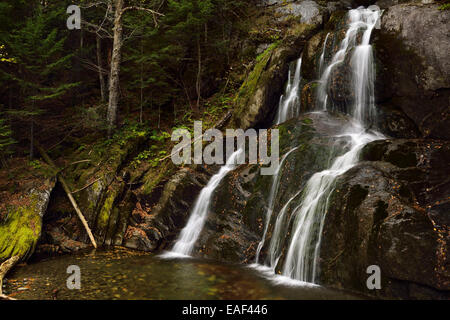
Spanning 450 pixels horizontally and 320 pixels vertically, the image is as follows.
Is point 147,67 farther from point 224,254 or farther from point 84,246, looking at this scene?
point 224,254

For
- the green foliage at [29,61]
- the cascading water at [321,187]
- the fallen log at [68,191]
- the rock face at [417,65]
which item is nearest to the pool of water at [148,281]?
the cascading water at [321,187]

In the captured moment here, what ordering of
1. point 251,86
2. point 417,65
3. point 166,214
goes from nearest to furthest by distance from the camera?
point 417,65, point 166,214, point 251,86

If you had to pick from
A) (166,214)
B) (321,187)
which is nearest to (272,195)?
(321,187)

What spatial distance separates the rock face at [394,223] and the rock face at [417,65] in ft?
6.66

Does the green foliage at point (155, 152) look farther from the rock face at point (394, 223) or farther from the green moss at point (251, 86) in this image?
the rock face at point (394, 223)

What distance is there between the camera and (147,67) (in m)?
13.2

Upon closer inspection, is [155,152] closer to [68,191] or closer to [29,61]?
[68,191]

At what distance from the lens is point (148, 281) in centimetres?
592

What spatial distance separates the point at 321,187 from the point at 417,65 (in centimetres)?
432

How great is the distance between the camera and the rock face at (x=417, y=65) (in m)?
7.13

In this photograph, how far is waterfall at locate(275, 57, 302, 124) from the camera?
399 inches

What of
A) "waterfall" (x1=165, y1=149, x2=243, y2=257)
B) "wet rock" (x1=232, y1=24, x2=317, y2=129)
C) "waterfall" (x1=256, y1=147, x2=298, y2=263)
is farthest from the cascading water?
"waterfall" (x1=165, y1=149, x2=243, y2=257)

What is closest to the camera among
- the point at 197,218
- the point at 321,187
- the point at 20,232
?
the point at 321,187
